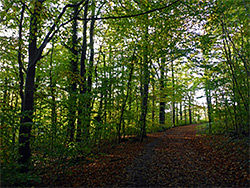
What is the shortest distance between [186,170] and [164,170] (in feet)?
2.69

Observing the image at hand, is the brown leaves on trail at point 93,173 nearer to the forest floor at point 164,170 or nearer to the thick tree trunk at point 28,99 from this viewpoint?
the forest floor at point 164,170

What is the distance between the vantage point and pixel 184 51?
400 inches

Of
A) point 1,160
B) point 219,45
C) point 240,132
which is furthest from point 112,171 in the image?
point 219,45

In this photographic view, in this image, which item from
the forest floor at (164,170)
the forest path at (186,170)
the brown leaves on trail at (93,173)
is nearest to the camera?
the forest path at (186,170)

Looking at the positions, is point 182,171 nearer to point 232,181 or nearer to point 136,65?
point 232,181

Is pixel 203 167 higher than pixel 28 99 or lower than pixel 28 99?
lower

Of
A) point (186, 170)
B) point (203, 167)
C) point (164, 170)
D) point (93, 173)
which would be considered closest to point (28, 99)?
point (93, 173)

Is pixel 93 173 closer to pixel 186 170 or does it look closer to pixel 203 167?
pixel 186 170

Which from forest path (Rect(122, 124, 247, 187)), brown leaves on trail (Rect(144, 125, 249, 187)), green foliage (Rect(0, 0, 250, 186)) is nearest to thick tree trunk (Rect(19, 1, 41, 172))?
green foliage (Rect(0, 0, 250, 186))

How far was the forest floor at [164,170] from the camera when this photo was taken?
543 centimetres

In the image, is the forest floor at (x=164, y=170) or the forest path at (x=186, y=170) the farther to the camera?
the forest floor at (x=164, y=170)

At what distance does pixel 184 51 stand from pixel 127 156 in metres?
6.99

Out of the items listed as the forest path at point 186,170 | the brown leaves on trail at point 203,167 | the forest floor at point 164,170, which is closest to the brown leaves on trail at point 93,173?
the forest floor at point 164,170

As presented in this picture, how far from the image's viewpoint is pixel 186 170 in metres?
6.29
